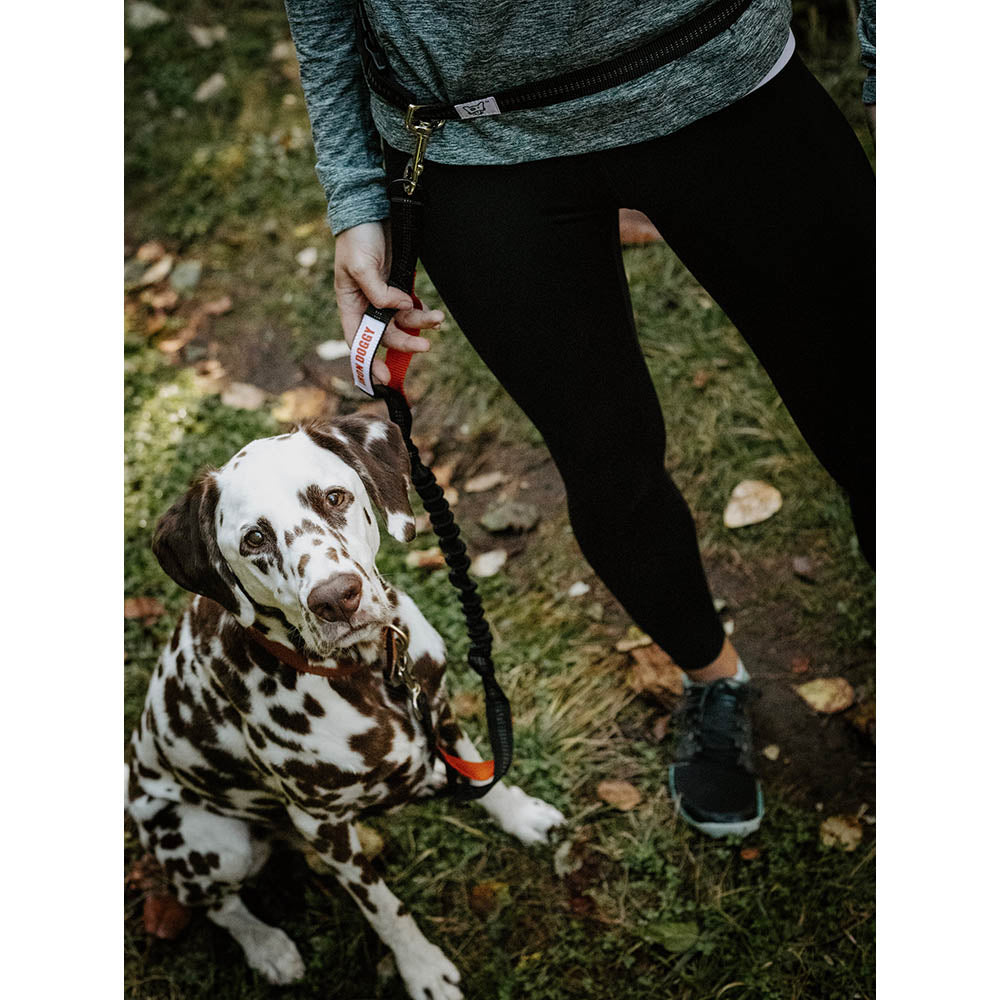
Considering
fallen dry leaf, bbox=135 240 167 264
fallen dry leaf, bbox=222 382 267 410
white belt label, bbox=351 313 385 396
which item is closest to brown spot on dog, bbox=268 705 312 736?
white belt label, bbox=351 313 385 396

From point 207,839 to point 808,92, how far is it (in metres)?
1.99

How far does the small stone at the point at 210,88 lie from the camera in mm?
4859

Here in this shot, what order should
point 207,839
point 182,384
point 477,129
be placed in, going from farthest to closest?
point 182,384 → point 207,839 → point 477,129

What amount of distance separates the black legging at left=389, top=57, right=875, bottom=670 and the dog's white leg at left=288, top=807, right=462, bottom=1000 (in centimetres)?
93

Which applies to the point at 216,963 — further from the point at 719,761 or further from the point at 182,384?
the point at 182,384

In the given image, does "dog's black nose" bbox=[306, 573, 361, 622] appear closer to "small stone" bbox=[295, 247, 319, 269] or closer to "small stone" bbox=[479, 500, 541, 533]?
"small stone" bbox=[479, 500, 541, 533]

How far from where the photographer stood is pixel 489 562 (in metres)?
3.01

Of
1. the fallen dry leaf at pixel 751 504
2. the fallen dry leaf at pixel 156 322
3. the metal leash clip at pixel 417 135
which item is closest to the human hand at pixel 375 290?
the metal leash clip at pixel 417 135

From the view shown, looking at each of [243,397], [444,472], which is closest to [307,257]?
[243,397]

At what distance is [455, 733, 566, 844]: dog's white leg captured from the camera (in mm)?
2418

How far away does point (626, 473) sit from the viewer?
187 centimetres
